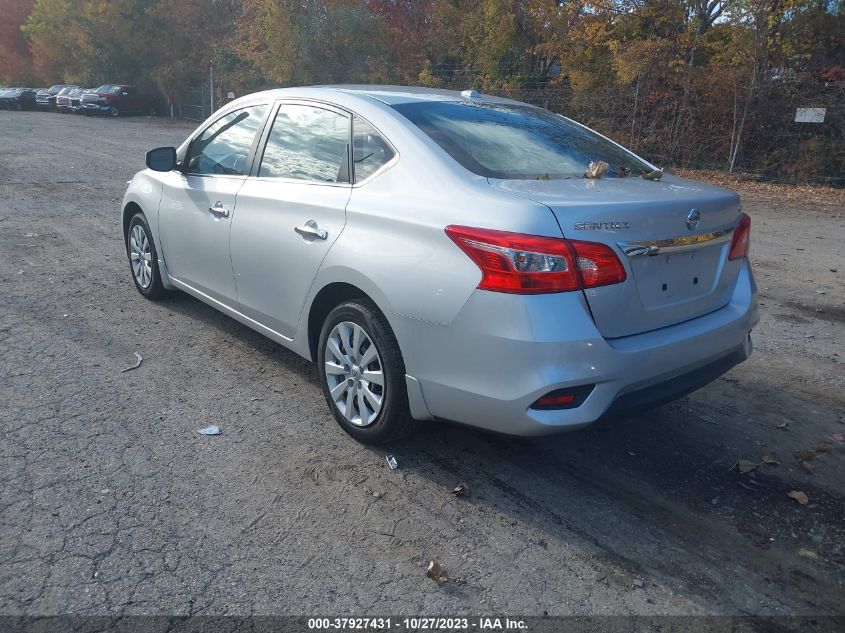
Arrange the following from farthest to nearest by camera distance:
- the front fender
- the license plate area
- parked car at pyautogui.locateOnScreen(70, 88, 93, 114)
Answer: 1. parked car at pyautogui.locateOnScreen(70, 88, 93, 114)
2. the front fender
3. the license plate area

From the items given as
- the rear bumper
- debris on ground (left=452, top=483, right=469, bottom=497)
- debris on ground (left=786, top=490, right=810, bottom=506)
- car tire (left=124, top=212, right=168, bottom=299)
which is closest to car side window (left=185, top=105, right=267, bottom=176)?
car tire (left=124, top=212, right=168, bottom=299)

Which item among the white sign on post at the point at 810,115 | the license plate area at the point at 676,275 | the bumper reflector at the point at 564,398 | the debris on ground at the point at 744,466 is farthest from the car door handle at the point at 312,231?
the white sign on post at the point at 810,115

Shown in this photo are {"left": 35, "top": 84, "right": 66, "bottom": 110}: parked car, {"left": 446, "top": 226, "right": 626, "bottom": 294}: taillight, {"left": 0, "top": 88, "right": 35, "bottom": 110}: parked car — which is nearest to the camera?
{"left": 446, "top": 226, "right": 626, "bottom": 294}: taillight

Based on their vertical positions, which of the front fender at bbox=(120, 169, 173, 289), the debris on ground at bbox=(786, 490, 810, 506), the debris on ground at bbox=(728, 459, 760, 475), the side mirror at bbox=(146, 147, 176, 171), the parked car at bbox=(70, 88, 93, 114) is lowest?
the debris on ground at bbox=(786, 490, 810, 506)

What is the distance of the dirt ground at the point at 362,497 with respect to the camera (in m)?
2.79

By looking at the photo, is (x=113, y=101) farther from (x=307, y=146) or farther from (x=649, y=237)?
(x=649, y=237)

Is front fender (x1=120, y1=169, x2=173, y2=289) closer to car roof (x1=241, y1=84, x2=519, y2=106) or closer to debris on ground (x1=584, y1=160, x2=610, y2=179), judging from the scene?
car roof (x1=241, y1=84, x2=519, y2=106)

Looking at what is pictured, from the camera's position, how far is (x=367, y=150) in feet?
12.8

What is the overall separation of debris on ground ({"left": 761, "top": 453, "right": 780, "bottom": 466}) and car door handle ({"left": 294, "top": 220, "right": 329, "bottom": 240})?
2555mm

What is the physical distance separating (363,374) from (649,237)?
5.03 feet

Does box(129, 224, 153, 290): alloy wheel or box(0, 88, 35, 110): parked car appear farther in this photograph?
box(0, 88, 35, 110): parked car

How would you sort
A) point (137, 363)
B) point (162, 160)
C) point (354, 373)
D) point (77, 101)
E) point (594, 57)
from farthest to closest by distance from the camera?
point (77, 101) < point (594, 57) < point (162, 160) < point (137, 363) < point (354, 373)

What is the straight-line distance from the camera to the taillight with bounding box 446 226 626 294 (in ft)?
9.79

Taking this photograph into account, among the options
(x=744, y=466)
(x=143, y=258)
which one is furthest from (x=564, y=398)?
(x=143, y=258)
